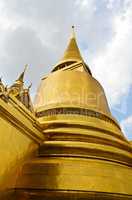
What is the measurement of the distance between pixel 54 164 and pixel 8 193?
3.43ft

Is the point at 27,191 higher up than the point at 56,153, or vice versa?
the point at 56,153

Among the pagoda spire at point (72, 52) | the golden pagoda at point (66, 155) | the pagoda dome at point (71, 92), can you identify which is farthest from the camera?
the pagoda spire at point (72, 52)

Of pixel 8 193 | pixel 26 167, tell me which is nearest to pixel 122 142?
pixel 26 167

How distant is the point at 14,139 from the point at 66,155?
48.2 inches

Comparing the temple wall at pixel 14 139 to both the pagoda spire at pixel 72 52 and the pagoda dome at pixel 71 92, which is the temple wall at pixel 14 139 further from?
the pagoda spire at pixel 72 52

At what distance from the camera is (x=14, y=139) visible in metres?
5.48

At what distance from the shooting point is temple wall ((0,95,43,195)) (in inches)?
204

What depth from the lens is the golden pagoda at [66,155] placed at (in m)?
5.45

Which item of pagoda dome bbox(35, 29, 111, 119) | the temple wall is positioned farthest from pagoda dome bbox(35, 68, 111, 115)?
the temple wall

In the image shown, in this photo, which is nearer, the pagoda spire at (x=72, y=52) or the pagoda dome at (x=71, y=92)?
the pagoda dome at (x=71, y=92)

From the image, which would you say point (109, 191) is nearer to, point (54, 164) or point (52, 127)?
point (54, 164)

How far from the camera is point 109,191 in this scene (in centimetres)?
560

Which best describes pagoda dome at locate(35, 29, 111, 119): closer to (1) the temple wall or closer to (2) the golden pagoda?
(2) the golden pagoda

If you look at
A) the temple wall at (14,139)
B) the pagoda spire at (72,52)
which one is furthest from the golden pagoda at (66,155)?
the pagoda spire at (72,52)
